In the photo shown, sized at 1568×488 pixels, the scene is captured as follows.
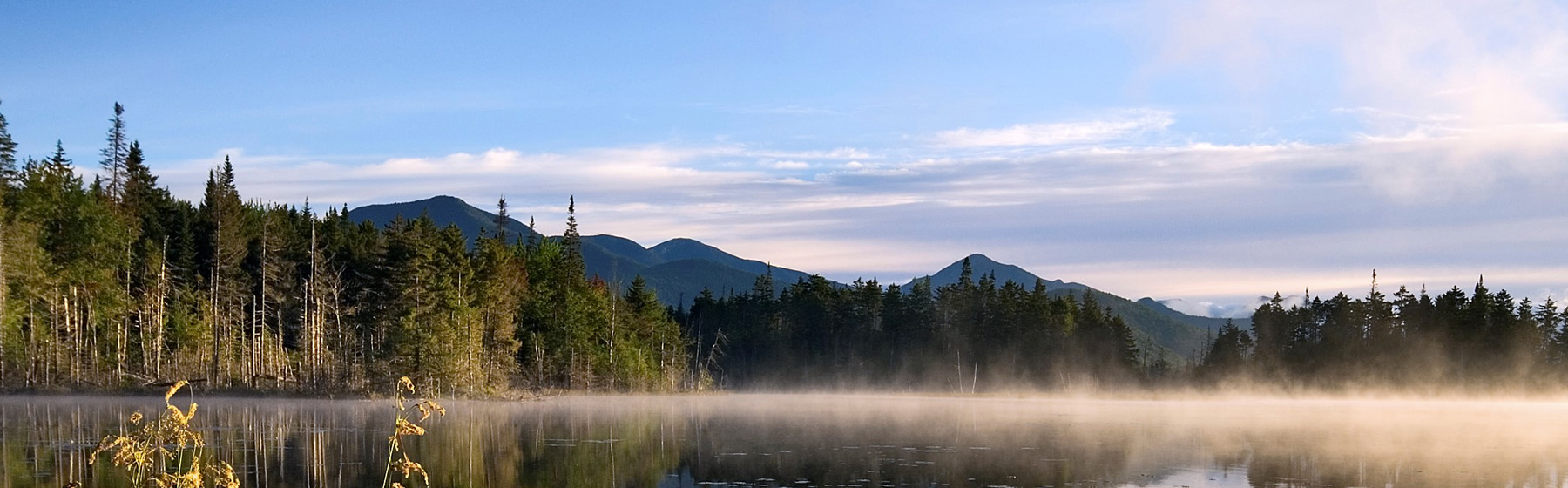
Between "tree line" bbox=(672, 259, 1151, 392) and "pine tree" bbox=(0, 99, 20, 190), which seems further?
"tree line" bbox=(672, 259, 1151, 392)

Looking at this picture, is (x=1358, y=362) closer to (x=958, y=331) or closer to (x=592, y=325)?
(x=958, y=331)

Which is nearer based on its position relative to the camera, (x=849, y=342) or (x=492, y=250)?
(x=492, y=250)

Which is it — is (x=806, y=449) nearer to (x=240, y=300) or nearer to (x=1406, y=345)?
(x=240, y=300)

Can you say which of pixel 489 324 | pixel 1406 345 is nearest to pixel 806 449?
pixel 489 324

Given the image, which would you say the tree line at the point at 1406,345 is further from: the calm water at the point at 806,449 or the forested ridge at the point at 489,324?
the calm water at the point at 806,449

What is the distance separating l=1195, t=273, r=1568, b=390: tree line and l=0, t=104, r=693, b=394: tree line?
69912 millimetres

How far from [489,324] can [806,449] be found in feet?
152

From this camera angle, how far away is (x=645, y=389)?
99375mm

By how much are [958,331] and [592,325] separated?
169ft

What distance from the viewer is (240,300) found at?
7506 cm

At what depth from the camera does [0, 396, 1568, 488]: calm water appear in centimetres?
2720

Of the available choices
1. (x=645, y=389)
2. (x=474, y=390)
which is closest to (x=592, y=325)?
(x=645, y=389)

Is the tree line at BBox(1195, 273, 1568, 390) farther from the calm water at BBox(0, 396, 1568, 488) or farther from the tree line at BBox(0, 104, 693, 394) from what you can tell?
the tree line at BBox(0, 104, 693, 394)

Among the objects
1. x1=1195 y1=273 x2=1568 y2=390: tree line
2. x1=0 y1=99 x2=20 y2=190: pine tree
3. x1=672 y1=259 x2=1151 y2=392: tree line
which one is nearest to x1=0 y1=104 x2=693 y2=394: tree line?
x1=0 y1=99 x2=20 y2=190: pine tree
